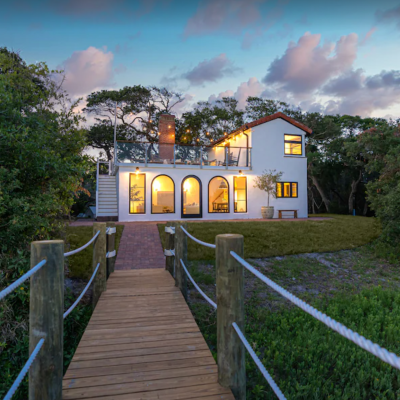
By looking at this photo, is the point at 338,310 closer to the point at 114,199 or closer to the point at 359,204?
the point at 114,199

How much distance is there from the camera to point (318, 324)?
15.3ft

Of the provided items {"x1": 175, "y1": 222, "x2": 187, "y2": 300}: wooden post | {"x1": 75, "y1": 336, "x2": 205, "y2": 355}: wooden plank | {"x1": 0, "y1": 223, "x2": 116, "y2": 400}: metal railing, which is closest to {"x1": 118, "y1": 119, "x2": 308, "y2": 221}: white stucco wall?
{"x1": 175, "y1": 222, "x2": 187, "y2": 300}: wooden post

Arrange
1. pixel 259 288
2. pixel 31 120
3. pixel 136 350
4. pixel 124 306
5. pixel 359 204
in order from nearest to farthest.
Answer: pixel 136 350 → pixel 124 306 → pixel 31 120 → pixel 259 288 → pixel 359 204

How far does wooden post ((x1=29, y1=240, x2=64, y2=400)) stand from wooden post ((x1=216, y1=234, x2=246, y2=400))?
1033 mm

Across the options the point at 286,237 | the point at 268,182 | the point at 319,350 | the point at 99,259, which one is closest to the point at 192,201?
the point at 268,182

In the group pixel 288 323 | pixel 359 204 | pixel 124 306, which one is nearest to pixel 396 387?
pixel 288 323

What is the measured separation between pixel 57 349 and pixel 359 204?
25923 mm

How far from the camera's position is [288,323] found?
471 cm

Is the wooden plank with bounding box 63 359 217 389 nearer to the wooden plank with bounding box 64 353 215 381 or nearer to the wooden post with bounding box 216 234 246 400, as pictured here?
the wooden plank with bounding box 64 353 215 381

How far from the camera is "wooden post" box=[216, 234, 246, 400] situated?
1.88 metres

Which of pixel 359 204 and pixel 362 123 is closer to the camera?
pixel 359 204

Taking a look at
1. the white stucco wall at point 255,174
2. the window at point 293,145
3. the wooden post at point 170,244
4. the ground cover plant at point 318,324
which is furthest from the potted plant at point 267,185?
the wooden post at point 170,244

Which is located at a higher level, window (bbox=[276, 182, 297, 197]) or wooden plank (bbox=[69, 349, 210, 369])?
window (bbox=[276, 182, 297, 197])

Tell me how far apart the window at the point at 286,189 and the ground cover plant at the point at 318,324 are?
8.86 metres
